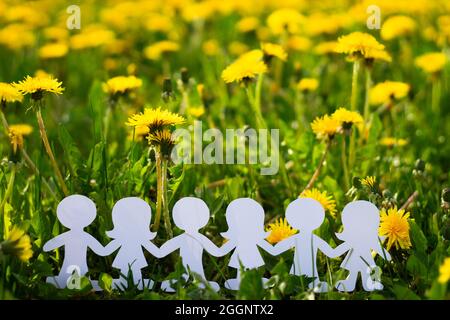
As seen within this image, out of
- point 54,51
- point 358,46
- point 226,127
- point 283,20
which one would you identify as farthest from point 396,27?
point 54,51

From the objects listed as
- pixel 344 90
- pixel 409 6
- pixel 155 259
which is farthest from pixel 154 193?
pixel 409 6

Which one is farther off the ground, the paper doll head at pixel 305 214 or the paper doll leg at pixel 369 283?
the paper doll head at pixel 305 214

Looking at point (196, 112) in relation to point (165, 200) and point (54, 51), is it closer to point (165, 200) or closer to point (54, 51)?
point (165, 200)

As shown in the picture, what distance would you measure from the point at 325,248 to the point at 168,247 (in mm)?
385

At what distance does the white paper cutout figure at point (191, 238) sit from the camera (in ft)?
5.81

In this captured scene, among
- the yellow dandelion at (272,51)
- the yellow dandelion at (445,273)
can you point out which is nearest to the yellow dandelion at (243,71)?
the yellow dandelion at (272,51)

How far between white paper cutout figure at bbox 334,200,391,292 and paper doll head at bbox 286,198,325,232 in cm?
6

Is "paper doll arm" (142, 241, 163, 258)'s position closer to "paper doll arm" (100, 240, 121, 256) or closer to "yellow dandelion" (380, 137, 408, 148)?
"paper doll arm" (100, 240, 121, 256)

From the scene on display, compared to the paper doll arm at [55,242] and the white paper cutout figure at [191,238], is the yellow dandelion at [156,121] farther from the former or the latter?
the paper doll arm at [55,242]

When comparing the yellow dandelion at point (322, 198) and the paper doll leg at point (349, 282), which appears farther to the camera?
the yellow dandelion at point (322, 198)

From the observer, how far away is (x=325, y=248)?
1769 mm

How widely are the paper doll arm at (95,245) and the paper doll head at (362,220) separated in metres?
0.58

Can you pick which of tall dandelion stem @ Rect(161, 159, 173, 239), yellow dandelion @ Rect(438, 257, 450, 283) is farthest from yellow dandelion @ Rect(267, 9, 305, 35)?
yellow dandelion @ Rect(438, 257, 450, 283)

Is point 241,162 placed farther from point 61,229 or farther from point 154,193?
point 61,229
